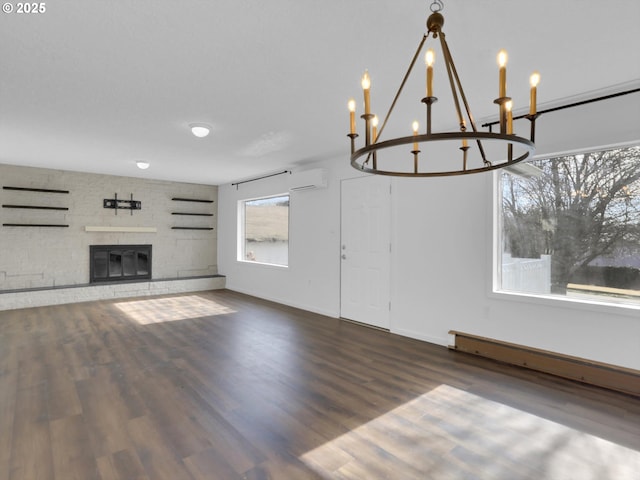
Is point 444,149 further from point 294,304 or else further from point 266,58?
point 294,304

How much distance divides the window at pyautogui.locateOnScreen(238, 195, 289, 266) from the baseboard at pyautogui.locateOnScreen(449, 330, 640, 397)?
11.8 feet

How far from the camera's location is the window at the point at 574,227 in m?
2.95

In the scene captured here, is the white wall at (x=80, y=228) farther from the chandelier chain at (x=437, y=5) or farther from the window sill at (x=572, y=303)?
the chandelier chain at (x=437, y=5)

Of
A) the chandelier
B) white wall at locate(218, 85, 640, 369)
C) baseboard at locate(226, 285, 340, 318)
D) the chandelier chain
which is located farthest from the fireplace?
the chandelier chain

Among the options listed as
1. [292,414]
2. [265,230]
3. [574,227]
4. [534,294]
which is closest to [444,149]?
[574,227]

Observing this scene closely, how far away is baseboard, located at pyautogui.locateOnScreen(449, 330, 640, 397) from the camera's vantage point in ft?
9.18

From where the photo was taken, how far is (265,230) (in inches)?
280

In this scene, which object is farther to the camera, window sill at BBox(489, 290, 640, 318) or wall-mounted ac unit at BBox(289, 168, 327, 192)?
wall-mounted ac unit at BBox(289, 168, 327, 192)

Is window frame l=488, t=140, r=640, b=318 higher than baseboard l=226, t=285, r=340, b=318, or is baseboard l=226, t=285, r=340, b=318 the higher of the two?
window frame l=488, t=140, r=640, b=318

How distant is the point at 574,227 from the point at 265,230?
5.21 m

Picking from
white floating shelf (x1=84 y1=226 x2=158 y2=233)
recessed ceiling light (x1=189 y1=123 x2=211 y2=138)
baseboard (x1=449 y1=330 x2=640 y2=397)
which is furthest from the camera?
white floating shelf (x1=84 y1=226 x2=158 y2=233)

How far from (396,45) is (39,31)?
2.14m

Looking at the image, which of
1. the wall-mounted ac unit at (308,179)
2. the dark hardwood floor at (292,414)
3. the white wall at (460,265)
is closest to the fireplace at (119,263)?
the dark hardwood floor at (292,414)

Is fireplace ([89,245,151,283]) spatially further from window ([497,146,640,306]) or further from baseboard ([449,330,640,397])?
window ([497,146,640,306])
